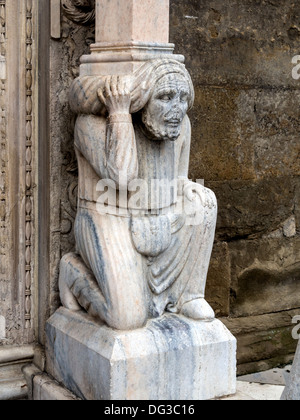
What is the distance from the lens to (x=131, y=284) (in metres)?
4.29

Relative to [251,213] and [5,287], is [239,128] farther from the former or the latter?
[5,287]

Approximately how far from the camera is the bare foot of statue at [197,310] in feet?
14.8

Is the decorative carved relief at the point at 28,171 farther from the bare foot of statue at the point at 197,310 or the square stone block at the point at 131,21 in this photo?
the bare foot of statue at the point at 197,310

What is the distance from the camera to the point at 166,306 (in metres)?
4.56

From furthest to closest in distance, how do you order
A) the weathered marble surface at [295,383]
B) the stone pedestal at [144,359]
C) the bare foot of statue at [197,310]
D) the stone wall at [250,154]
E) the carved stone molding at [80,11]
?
the stone wall at [250,154] < the carved stone molding at [80,11] < the bare foot of statue at [197,310] < the stone pedestal at [144,359] < the weathered marble surface at [295,383]

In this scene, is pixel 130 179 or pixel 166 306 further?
pixel 166 306

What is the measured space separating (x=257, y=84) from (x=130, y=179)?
1642 mm

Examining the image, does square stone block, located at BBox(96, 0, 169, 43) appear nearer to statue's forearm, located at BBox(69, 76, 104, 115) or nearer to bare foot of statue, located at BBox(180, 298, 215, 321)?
statue's forearm, located at BBox(69, 76, 104, 115)

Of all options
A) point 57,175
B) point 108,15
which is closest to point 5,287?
point 57,175

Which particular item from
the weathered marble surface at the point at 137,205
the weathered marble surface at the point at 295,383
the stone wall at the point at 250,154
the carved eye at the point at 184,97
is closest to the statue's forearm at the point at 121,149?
the weathered marble surface at the point at 137,205

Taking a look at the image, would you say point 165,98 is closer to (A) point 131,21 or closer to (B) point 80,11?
(A) point 131,21

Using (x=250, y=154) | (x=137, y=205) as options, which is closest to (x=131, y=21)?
(x=137, y=205)

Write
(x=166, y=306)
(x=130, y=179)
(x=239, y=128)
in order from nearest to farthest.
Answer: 1. (x=130, y=179)
2. (x=166, y=306)
3. (x=239, y=128)

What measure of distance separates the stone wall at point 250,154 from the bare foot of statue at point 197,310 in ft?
3.44
